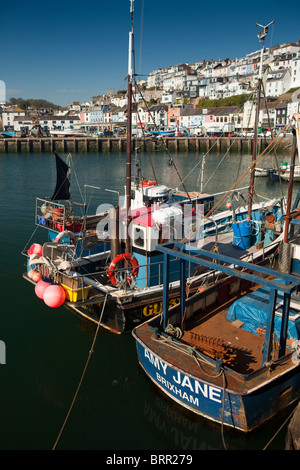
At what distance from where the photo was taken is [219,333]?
10398 mm

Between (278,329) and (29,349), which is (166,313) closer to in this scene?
(278,329)

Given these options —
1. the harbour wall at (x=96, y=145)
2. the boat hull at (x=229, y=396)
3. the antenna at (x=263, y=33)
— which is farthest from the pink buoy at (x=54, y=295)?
the harbour wall at (x=96, y=145)

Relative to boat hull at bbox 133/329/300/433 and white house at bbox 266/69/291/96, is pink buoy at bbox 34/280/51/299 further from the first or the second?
white house at bbox 266/69/291/96

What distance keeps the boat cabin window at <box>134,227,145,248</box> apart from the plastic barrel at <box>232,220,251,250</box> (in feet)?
14.3

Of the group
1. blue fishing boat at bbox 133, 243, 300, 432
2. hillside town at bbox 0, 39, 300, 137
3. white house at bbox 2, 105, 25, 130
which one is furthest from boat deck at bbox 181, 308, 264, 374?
white house at bbox 2, 105, 25, 130

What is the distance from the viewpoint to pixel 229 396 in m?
7.83

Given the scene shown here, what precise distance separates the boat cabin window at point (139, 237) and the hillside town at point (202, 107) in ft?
232

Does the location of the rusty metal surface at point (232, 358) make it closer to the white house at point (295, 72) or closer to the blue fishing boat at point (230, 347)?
the blue fishing boat at point (230, 347)

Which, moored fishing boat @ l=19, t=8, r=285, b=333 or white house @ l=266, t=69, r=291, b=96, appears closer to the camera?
moored fishing boat @ l=19, t=8, r=285, b=333

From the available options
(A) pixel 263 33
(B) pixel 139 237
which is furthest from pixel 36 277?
(A) pixel 263 33

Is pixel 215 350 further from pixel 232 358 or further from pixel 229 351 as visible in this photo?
pixel 232 358

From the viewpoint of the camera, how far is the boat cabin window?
44.3 ft

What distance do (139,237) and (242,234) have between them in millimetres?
4809
